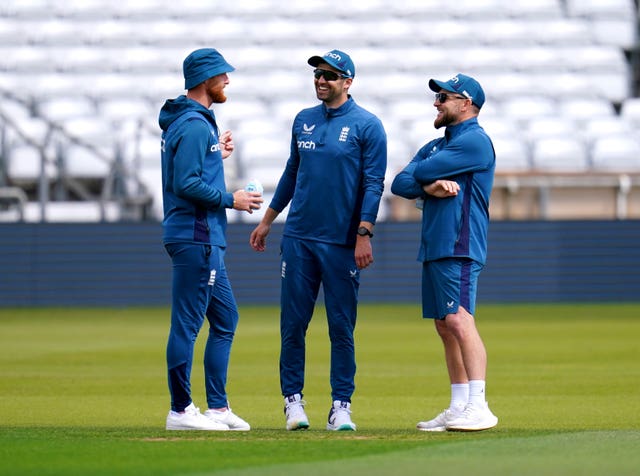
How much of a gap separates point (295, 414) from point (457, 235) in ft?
4.45

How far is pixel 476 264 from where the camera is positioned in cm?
751

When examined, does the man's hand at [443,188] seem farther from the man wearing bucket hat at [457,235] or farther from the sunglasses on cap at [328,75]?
the sunglasses on cap at [328,75]

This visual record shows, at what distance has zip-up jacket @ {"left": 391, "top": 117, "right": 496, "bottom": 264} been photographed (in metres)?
7.45

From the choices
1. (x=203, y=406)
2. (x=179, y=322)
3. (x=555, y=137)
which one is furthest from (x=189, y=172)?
(x=555, y=137)

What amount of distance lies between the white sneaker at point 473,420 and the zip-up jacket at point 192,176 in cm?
159

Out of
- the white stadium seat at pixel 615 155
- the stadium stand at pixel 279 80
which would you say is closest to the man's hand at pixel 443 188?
the stadium stand at pixel 279 80

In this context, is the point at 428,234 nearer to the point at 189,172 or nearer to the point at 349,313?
the point at 349,313

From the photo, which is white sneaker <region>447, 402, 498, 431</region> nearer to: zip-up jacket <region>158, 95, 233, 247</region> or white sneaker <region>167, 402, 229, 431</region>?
white sneaker <region>167, 402, 229, 431</region>

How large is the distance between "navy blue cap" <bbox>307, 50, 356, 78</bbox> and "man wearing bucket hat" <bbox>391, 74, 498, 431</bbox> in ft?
1.77

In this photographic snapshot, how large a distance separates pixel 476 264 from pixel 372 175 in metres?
0.78

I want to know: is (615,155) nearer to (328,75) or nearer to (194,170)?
(328,75)

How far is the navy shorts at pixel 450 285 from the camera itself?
7.39 metres

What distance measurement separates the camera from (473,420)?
733cm

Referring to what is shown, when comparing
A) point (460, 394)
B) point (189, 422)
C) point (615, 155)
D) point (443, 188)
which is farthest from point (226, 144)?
point (615, 155)
